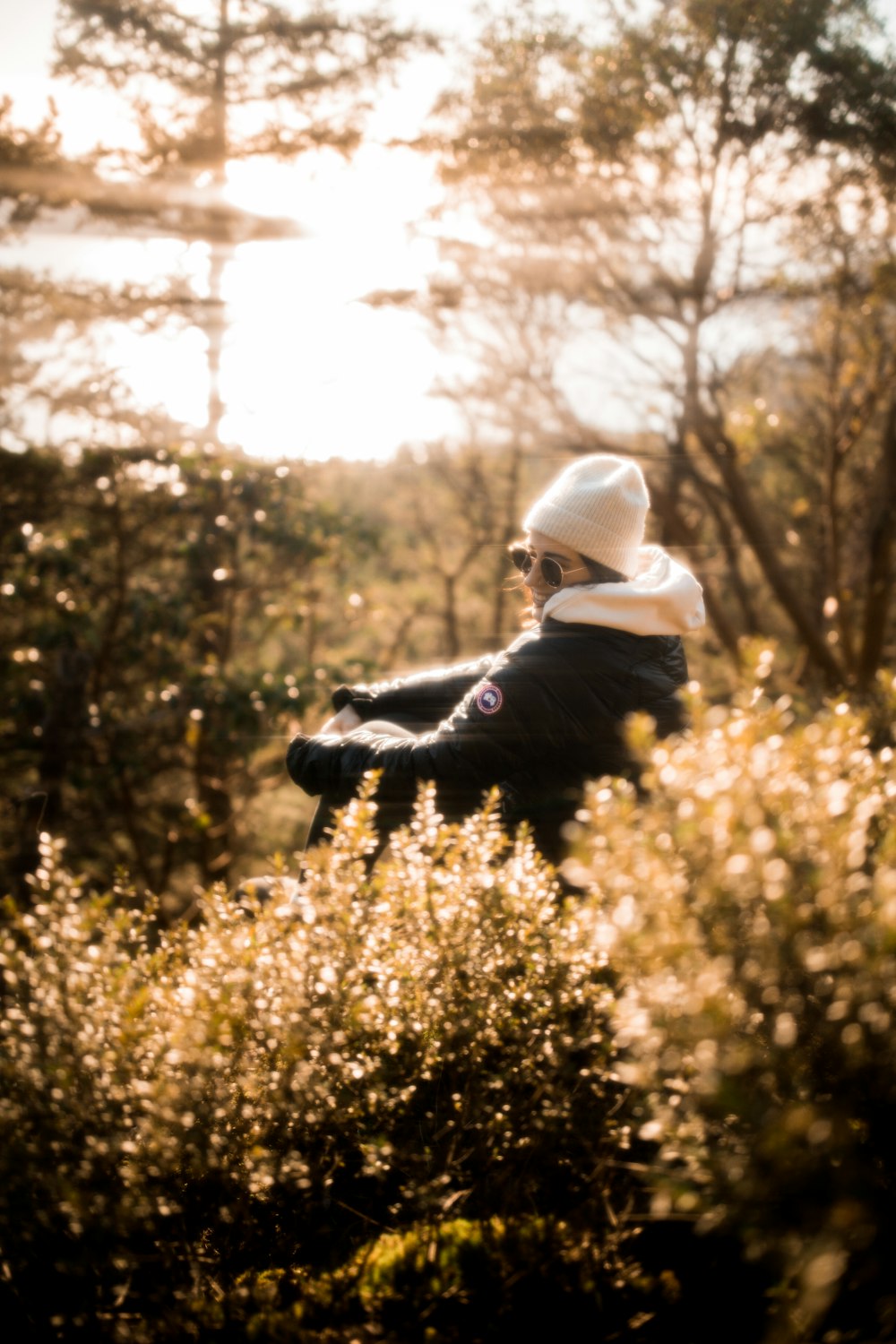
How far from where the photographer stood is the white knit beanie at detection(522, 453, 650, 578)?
2.98m

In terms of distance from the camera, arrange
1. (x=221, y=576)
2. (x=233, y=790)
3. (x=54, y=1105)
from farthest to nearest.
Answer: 1. (x=233, y=790)
2. (x=221, y=576)
3. (x=54, y=1105)

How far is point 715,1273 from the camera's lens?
1.68 meters

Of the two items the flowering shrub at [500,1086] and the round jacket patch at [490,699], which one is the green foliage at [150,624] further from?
the flowering shrub at [500,1086]

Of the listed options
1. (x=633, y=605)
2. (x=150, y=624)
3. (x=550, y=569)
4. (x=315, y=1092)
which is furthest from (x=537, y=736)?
(x=150, y=624)

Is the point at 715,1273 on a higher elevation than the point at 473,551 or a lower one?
lower

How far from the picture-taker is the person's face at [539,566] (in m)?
3.02

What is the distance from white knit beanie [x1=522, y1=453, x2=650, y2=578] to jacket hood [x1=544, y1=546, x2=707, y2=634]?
14cm

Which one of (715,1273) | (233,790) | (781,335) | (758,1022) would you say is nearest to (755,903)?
(758,1022)

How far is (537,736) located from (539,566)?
1.91 feet

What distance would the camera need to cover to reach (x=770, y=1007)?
131cm

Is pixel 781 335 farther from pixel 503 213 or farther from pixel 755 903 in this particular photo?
pixel 755 903

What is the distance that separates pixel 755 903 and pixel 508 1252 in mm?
839

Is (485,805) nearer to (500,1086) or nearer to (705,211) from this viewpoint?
(500,1086)

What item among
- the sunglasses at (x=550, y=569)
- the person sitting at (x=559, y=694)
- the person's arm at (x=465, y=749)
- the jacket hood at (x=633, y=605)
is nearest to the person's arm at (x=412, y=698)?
the person sitting at (x=559, y=694)
